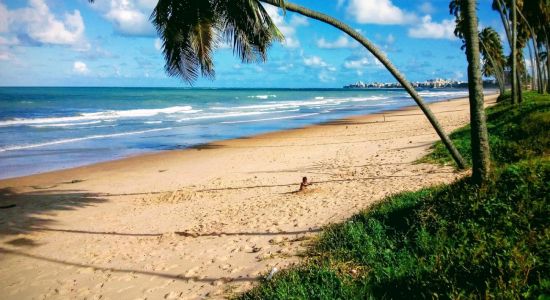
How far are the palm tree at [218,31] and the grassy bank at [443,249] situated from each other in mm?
2525

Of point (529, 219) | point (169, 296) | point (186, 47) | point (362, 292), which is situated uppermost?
point (186, 47)

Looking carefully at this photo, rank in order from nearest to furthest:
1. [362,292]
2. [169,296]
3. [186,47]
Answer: [362,292], [169,296], [186,47]

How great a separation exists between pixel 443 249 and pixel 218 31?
21.6ft

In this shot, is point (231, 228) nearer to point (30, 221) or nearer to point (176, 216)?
point (176, 216)

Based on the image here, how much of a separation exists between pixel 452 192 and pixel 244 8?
15.3 feet

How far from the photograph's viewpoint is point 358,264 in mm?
4621

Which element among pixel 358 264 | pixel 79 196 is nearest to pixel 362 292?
pixel 358 264

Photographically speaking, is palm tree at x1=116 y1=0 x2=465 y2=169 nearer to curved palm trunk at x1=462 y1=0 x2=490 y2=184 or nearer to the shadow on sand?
curved palm trunk at x1=462 y1=0 x2=490 y2=184

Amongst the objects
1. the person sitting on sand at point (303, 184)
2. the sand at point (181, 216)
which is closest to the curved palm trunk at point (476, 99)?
the sand at point (181, 216)

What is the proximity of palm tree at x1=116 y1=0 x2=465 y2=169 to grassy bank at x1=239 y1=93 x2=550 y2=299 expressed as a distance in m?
2.52

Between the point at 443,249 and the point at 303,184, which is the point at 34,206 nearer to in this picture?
the point at 303,184

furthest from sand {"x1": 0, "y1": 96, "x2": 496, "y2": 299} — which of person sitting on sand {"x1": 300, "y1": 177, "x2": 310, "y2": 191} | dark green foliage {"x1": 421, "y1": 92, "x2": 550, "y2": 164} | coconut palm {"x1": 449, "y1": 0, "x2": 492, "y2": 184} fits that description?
coconut palm {"x1": 449, "y1": 0, "x2": 492, "y2": 184}

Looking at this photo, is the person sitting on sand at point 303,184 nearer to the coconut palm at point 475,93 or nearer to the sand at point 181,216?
the sand at point 181,216

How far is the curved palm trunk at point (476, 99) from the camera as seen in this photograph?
5336 millimetres
